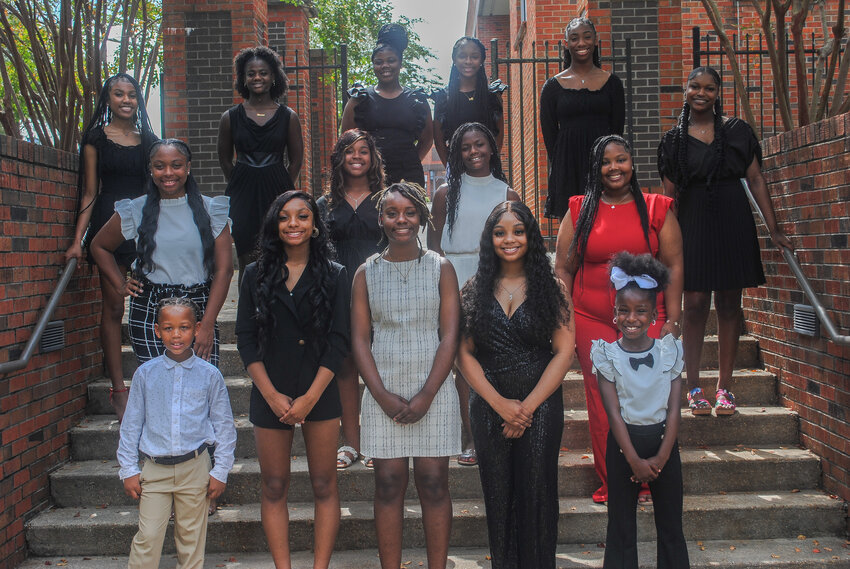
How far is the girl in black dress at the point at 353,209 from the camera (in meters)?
4.48

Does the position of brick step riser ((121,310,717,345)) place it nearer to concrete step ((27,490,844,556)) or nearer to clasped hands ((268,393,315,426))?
concrete step ((27,490,844,556))

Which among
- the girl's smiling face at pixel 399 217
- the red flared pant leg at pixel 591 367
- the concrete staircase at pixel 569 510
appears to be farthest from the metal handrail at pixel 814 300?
the girl's smiling face at pixel 399 217

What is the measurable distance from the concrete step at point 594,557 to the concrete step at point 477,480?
0.35m

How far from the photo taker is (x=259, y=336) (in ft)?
11.9

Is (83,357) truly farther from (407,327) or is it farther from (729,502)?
(729,502)

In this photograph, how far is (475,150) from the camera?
4551mm

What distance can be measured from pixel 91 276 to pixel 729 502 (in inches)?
161

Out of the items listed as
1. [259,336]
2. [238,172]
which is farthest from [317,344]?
[238,172]

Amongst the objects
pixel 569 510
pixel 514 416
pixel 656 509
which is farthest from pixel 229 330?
pixel 656 509

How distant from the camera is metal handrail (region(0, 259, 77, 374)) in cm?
405

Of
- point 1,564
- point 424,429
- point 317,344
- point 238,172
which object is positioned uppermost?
point 238,172

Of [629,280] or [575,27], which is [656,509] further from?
[575,27]

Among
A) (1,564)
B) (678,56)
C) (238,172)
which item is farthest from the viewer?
(678,56)

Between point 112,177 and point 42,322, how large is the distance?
933mm
